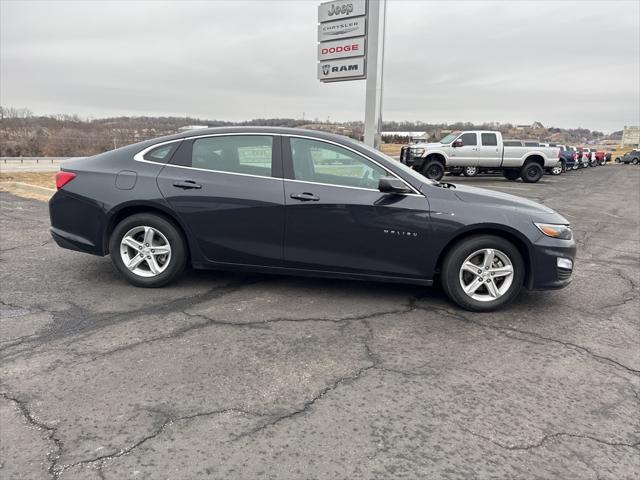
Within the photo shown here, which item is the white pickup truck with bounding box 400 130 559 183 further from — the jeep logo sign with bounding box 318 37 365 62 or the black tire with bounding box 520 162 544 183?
the jeep logo sign with bounding box 318 37 365 62

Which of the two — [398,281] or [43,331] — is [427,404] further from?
[43,331]

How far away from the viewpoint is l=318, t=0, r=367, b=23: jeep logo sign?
14906mm

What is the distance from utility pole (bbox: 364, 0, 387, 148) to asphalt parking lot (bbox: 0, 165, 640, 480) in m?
11.1

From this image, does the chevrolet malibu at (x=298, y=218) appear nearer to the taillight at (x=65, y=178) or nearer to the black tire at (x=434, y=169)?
the taillight at (x=65, y=178)

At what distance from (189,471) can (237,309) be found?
2041 mm

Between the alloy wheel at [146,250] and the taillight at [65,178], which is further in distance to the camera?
the taillight at [65,178]

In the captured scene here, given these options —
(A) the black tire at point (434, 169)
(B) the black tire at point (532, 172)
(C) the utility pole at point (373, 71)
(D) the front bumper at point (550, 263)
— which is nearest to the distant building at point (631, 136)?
(B) the black tire at point (532, 172)

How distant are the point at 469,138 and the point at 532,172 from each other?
11.6 feet

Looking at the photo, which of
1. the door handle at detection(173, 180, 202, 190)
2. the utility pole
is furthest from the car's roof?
the utility pole

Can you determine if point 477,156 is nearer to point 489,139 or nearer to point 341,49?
point 489,139

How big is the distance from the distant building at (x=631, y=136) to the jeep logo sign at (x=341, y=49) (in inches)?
4005

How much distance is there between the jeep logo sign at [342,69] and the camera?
49.9 feet

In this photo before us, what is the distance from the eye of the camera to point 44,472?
6.90 feet

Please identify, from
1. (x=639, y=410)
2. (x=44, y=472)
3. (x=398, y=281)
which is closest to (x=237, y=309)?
(x=398, y=281)
